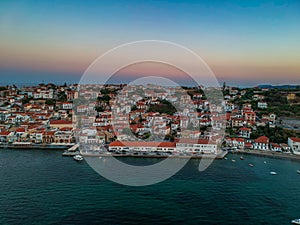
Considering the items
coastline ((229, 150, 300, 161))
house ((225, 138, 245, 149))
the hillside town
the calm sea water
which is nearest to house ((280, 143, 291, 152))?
the hillside town

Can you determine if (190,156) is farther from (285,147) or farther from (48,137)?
(48,137)

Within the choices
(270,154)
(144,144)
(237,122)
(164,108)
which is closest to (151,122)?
(164,108)

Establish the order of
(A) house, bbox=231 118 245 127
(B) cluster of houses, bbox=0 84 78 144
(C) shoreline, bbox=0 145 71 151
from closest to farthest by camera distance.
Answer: (C) shoreline, bbox=0 145 71 151 → (B) cluster of houses, bbox=0 84 78 144 → (A) house, bbox=231 118 245 127

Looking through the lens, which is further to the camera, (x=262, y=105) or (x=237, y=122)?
(x=262, y=105)

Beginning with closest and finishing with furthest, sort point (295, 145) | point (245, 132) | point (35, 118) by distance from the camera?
point (295, 145), point (245, 132), point (35, 118)

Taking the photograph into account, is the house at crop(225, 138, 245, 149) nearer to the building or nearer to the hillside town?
the hillside town

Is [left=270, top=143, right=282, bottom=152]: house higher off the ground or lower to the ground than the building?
lower
